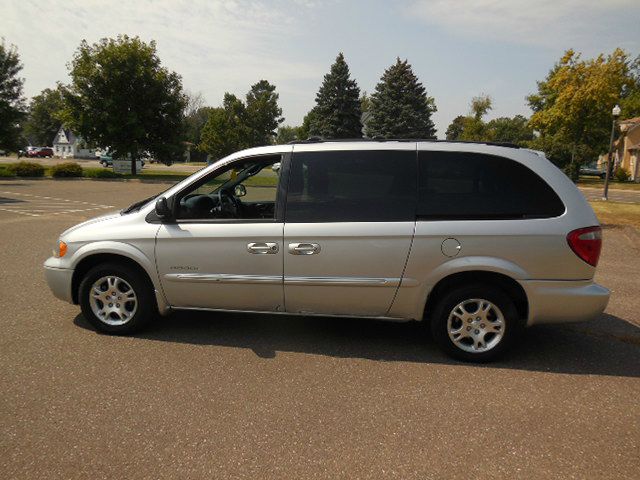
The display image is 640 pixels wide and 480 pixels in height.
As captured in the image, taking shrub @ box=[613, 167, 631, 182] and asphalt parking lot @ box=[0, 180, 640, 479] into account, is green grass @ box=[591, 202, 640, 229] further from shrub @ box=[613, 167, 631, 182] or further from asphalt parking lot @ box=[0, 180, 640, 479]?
shrub @ box=[613, 167, 631, 182]

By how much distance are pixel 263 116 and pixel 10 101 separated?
28.1 meters

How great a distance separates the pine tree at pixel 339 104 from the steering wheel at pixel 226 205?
45.0m

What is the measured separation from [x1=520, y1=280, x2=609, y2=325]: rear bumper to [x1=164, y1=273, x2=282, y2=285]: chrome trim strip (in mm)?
2129

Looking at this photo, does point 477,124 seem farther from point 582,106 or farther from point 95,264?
point 95,264

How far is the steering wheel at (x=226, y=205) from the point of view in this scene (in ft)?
14.6

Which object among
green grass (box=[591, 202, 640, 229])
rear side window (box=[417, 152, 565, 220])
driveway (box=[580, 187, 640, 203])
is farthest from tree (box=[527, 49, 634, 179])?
rear side window (box=[417, 152, 565, 220])

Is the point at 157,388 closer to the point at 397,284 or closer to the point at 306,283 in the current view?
the point at 306,283

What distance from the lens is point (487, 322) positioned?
3977 mm

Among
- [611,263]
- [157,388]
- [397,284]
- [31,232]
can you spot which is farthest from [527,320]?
[31,232]

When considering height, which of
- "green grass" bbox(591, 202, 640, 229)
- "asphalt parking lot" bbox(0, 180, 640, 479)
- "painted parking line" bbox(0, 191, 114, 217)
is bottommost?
"asphalt parking lot" bbox(0, 180, 640, 479)

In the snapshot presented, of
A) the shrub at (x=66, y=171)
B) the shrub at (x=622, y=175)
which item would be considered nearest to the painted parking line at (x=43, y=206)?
the shrub at (x=66, y=171)

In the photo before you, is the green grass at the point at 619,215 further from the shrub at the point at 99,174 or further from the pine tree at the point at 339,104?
the pine tree at the point at 339,104

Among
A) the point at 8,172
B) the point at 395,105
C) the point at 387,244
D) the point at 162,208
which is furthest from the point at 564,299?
the point at 395,105

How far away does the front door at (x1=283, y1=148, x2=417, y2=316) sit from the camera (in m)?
3.94
